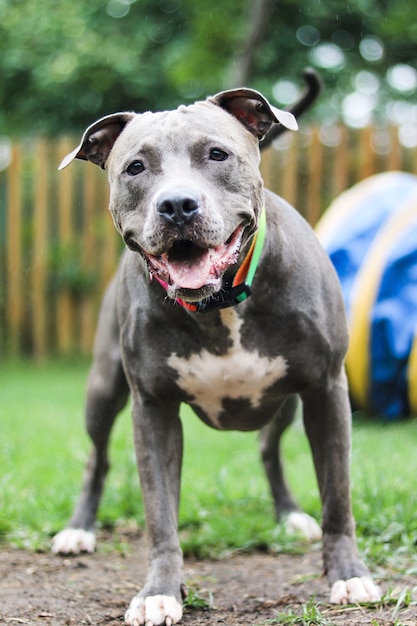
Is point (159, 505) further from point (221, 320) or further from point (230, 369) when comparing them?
point (221, 320)

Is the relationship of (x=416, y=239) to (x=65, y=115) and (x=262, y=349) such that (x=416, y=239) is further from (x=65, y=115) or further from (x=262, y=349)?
(x=65, y=115)

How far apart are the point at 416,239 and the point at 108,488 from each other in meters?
3.01

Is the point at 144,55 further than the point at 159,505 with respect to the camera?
Yes

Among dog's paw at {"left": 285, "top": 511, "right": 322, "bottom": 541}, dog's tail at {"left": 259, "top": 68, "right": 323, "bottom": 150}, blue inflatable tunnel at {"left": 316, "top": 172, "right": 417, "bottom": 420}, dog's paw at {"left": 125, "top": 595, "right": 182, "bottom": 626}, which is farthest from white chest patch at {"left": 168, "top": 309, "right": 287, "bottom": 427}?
blue inflatable tunnel at {"left": 316, "top": 172, "right": 417, "bottom": 420}

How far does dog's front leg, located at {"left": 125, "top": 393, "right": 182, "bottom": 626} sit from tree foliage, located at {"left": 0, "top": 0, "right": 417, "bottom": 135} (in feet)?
33.2

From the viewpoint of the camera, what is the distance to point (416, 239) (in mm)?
6613

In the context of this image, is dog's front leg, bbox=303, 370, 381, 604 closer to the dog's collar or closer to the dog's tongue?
the dog's collar

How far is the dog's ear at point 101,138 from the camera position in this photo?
3232mm

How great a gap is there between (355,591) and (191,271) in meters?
1.25

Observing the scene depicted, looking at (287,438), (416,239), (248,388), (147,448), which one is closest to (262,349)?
(248,388)

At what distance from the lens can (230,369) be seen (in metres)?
3.29

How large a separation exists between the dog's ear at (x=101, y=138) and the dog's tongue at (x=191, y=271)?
64cm

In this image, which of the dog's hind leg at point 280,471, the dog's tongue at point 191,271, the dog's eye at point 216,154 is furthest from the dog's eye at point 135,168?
the dog's hind leg at point 280,471

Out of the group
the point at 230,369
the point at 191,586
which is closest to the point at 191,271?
the point at 230,369
